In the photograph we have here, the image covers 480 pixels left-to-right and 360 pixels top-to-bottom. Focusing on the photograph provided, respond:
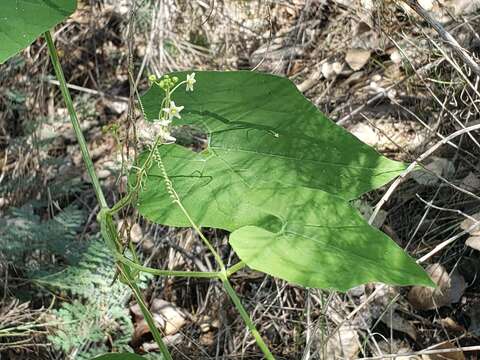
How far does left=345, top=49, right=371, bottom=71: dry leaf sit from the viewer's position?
2250 millimetres

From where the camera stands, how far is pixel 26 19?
1188mm

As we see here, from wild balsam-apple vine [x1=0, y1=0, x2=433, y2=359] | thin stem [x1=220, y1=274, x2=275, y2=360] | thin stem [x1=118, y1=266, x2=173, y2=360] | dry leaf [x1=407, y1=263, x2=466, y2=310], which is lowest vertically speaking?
dry leaf [x1=407, y1=263, x2=466, y2=310]

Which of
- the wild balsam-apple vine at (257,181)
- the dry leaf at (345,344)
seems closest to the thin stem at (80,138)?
the wild balsam-apple vine at (257,181)

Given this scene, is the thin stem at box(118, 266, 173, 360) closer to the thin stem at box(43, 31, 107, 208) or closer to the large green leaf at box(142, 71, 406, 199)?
the thin stem at box(43, 31, 107, 208)

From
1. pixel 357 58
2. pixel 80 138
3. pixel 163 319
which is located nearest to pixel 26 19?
pixel 80 138

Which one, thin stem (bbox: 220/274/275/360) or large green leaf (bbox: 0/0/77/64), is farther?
large green leaf (bbox: 0/0/77/64)

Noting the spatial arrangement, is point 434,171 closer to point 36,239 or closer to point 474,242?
point 474,242

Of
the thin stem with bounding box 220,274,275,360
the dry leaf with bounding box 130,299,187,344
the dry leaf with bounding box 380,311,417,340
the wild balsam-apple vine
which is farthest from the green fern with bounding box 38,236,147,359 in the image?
the thin stem with bounding box 220,274,275,360

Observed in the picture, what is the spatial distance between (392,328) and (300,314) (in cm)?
24

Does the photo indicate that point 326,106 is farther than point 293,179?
Yes

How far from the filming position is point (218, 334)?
6.07 ft

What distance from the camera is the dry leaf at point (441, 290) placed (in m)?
1.67

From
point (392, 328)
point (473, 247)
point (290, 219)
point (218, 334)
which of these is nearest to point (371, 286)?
point (392, 328)

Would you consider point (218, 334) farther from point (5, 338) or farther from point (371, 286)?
point (5, 338)
